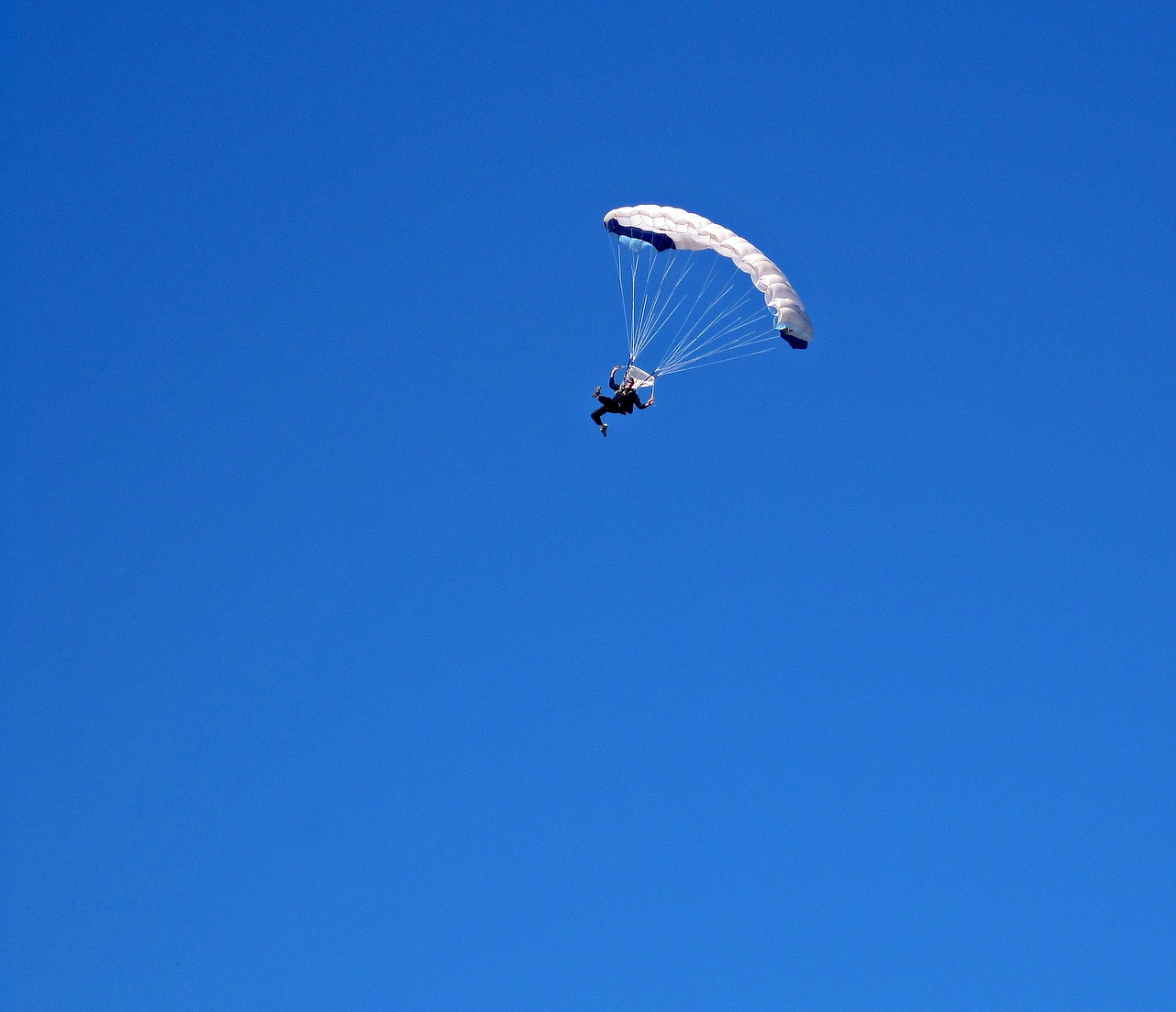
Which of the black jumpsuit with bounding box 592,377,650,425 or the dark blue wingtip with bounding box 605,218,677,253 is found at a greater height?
the dark blue wingtip with bounding box 605,218,677,253

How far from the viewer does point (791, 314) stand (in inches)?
1572

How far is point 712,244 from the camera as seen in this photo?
41312 mm

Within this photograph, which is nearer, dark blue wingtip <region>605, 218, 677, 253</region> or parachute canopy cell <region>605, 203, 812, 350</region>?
parachute canopy cell <region>605, 203, 812, 350</region>

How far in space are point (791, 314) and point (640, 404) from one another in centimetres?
395

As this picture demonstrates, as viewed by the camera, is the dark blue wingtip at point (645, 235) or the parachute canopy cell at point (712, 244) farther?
the dark blue wingtip at point (645, 235)

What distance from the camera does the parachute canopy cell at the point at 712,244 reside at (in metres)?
40.0

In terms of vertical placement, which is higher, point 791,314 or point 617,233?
point 617,233

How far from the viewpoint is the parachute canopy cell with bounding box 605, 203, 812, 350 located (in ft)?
131

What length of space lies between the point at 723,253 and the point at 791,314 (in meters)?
2.41

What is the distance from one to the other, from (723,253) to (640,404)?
3.86 meters

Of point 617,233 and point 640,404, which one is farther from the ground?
point 617,233

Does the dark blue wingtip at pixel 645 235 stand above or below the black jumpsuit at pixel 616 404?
above

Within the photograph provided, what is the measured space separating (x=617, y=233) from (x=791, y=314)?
191 inches

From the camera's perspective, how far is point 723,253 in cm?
4122
